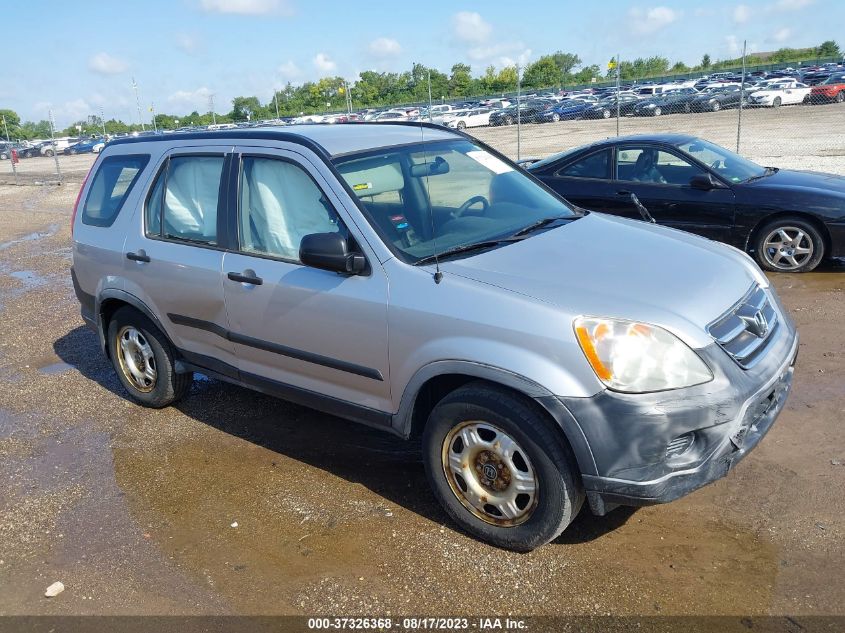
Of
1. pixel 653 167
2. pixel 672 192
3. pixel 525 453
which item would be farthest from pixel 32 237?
pixel 525 453

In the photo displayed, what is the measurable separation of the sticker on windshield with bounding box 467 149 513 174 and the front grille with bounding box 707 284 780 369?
171 cm

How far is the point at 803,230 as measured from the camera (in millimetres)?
7629

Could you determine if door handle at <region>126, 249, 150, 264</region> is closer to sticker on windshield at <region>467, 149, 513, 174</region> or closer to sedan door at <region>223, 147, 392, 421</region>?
sedan door at <region>223, 147, 392, 421</region>

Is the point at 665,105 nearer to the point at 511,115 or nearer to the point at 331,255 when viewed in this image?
the point at 511,115

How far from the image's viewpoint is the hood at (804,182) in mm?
7676

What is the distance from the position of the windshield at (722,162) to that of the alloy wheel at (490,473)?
589 centimetres

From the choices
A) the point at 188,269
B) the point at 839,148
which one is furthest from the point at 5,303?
the point at 839,148

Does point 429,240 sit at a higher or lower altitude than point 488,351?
higher

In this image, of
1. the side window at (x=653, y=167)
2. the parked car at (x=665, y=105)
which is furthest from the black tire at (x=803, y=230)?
the parked car at (x=665, y=105)

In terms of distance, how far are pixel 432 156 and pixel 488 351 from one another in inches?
66.2

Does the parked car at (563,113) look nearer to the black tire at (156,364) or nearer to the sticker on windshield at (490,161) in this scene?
the sticker on windshield at (490,161)

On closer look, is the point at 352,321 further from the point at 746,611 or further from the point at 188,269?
the point at 746,611

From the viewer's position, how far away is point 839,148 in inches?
705

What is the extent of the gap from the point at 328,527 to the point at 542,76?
80.1 m
